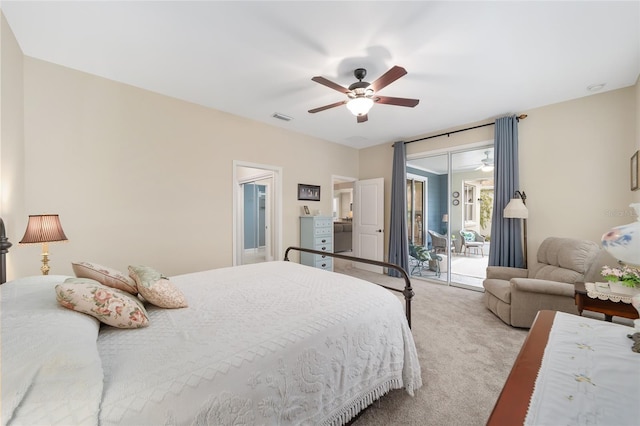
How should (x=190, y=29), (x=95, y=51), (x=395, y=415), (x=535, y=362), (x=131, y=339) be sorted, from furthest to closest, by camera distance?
(x=95, y=51), (x=190, y=29), (x=395, y=415), (x=131, y=339), (x=535, y=362)

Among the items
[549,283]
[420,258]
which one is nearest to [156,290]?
[549,283]

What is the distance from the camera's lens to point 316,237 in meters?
4.65

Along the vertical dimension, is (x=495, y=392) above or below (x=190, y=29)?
below

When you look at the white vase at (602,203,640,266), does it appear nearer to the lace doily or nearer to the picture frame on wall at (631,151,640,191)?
the lace doily

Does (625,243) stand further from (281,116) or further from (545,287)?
(281,116)

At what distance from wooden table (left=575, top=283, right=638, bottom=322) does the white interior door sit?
10.6 feet

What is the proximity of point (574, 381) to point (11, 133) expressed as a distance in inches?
146

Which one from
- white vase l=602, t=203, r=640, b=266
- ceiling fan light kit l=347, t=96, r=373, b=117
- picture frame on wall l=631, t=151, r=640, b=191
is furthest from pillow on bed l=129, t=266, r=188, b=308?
picture frame on wall l=631, t=151, r=640, b=191

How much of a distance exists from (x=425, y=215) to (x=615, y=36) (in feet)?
11.9

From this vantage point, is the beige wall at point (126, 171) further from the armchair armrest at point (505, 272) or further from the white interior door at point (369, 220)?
the armchair armrest at point (505, 272)

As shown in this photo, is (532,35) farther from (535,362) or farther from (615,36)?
(535,362)

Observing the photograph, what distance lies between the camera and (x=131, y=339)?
1.15 meters

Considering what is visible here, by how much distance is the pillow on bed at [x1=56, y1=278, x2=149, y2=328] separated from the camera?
1112 mm

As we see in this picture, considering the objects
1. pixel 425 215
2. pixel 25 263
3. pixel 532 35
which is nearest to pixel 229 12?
pixel 532 35
